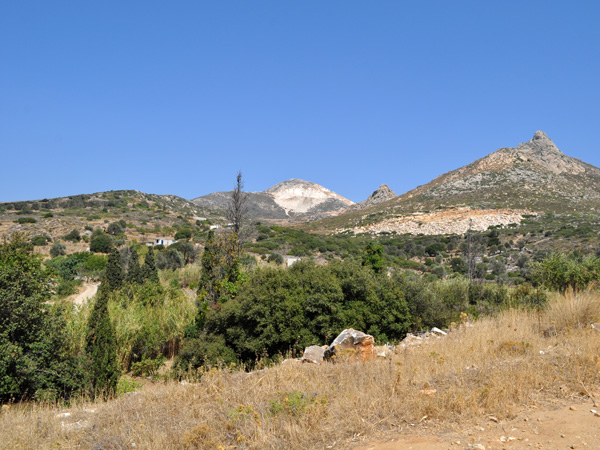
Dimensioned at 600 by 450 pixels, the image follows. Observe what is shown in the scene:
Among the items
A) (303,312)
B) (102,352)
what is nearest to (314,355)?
(303,312)

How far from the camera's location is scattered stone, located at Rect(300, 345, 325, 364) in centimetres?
824

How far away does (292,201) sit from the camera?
178250mm

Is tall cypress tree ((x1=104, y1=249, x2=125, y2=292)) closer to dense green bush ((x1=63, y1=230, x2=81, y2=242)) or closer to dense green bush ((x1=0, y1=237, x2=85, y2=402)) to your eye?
dense green bush ((x1=0, y1=237, x2=85, y2=402))

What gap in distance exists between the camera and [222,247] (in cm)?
1491

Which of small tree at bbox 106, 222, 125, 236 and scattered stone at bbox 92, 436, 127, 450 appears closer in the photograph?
scattered stone at bbox 92, 436, 127, 450

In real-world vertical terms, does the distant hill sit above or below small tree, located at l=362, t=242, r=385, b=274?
above

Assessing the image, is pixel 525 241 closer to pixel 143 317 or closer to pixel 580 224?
pixel 580 224

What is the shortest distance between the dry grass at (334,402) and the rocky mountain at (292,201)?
126136mm

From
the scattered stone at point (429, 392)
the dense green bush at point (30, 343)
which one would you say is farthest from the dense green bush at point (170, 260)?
the scattered stone at point (429, 392)

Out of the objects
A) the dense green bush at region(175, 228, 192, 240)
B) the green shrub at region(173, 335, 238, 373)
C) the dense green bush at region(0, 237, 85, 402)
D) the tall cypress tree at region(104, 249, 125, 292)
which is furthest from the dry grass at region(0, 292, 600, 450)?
the dense green bush at region(175, 228, 192, 240)

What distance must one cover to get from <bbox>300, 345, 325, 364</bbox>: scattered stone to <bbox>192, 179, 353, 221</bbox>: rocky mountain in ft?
405

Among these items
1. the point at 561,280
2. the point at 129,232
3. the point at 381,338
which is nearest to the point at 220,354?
the point at 381,338

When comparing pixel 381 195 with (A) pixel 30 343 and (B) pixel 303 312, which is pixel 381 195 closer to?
(B) pixel 303 312

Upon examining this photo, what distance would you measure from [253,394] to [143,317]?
10.4 metres
